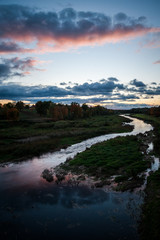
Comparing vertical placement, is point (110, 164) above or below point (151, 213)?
below

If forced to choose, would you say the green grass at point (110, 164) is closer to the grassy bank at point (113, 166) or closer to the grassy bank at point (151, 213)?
the grassy bank at point (113, 166)

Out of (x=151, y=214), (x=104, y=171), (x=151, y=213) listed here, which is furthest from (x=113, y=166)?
(x=151, y=214)

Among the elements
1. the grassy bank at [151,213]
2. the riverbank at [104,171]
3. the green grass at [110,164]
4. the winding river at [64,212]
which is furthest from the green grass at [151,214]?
the green grass at [110,164]

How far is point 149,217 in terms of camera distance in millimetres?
11117

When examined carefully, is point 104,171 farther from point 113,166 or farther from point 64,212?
point 64,212

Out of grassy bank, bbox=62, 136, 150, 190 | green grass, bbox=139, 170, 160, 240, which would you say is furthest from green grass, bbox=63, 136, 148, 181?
green grass, bbox=139, 170, 160, 240

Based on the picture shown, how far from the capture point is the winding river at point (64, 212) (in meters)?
10.7

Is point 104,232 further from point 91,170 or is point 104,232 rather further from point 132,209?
point 91,170

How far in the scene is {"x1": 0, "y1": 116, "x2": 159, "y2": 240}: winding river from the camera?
1066 centimetres

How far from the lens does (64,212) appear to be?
1288 centimetres

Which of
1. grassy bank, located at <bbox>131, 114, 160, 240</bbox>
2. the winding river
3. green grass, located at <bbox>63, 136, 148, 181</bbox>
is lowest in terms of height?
the winding river

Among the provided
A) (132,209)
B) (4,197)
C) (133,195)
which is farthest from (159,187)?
(4,197)

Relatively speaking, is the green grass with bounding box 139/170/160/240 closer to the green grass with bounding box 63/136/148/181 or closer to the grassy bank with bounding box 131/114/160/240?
the grassy bank with bounding box 131/114/160/240

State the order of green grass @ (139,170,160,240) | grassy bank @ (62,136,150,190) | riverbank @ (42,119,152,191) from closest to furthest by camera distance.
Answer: green grass @ (139,170,160,240) → riverbank @ (42,119,152,191) → grassy bank @ (62,136,150,190)
